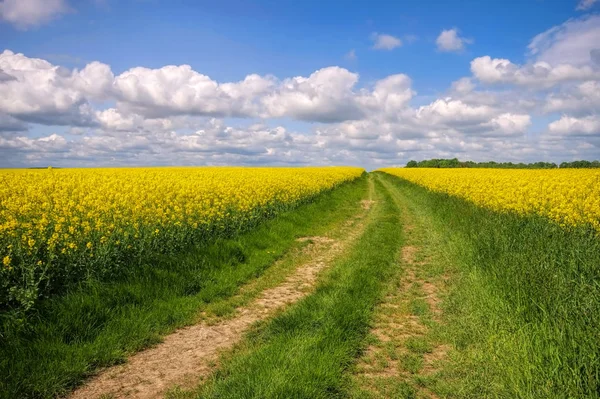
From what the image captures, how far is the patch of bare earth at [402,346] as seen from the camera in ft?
14.0

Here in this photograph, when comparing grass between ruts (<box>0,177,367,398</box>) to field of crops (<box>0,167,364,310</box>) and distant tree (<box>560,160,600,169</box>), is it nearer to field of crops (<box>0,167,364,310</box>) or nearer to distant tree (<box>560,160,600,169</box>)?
field of crops (<box>0,167,364,310</box>)

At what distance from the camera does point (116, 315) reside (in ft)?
19.1

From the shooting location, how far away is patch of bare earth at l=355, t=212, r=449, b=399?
14.0 feet

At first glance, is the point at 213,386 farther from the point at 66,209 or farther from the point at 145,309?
the point at 66,209

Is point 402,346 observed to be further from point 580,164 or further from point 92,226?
point 580,164

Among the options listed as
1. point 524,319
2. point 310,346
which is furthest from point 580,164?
point 310,346

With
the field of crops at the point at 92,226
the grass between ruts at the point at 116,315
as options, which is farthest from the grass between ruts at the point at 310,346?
the field of crops at the point at 92,226

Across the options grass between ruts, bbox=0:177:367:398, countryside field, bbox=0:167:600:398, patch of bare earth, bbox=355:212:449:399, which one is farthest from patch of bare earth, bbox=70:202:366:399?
patch of bare earth, bbox=355:212:449:399

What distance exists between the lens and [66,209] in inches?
328

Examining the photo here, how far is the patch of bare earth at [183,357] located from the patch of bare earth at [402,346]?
1762 mm

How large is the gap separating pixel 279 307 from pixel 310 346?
1802 millimetres

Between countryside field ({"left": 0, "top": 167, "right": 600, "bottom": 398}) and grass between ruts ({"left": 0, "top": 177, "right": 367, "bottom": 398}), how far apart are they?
3 cm

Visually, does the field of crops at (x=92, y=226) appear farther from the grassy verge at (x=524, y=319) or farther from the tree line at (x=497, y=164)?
the tree line at (x=497, y=164)

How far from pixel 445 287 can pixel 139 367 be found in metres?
5.59
